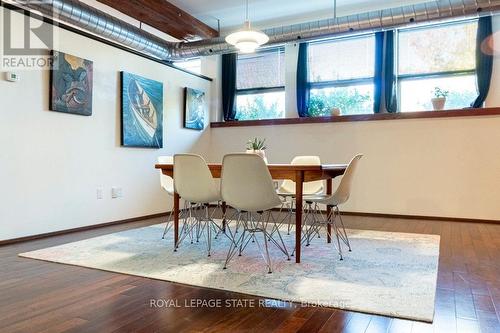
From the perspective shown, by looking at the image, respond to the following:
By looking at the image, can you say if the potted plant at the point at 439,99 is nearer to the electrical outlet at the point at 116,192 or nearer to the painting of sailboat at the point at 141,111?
the painting of sailboat at the point at 141,111

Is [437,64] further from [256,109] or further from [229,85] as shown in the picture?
[229,85]

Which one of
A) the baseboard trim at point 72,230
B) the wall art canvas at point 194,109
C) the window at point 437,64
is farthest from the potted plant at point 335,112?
the baseboard trim at point 72,230

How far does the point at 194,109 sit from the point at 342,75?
258 cm

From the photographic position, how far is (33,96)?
12.9 ft

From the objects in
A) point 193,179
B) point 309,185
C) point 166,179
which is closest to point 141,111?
point 166,179

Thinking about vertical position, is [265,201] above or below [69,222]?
above

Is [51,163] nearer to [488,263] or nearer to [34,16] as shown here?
[34,16]

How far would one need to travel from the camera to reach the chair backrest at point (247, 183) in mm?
2707

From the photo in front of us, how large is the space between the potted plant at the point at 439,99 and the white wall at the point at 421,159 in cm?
21

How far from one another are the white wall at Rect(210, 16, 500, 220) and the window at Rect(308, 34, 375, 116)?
386mm

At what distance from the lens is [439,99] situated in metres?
5.39

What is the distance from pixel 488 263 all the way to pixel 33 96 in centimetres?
453

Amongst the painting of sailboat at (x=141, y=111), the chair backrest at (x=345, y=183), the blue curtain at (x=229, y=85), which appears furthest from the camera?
the blue curtain at (x=229, y=85)

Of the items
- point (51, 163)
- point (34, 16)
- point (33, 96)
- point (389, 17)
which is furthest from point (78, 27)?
point (389, 17)
